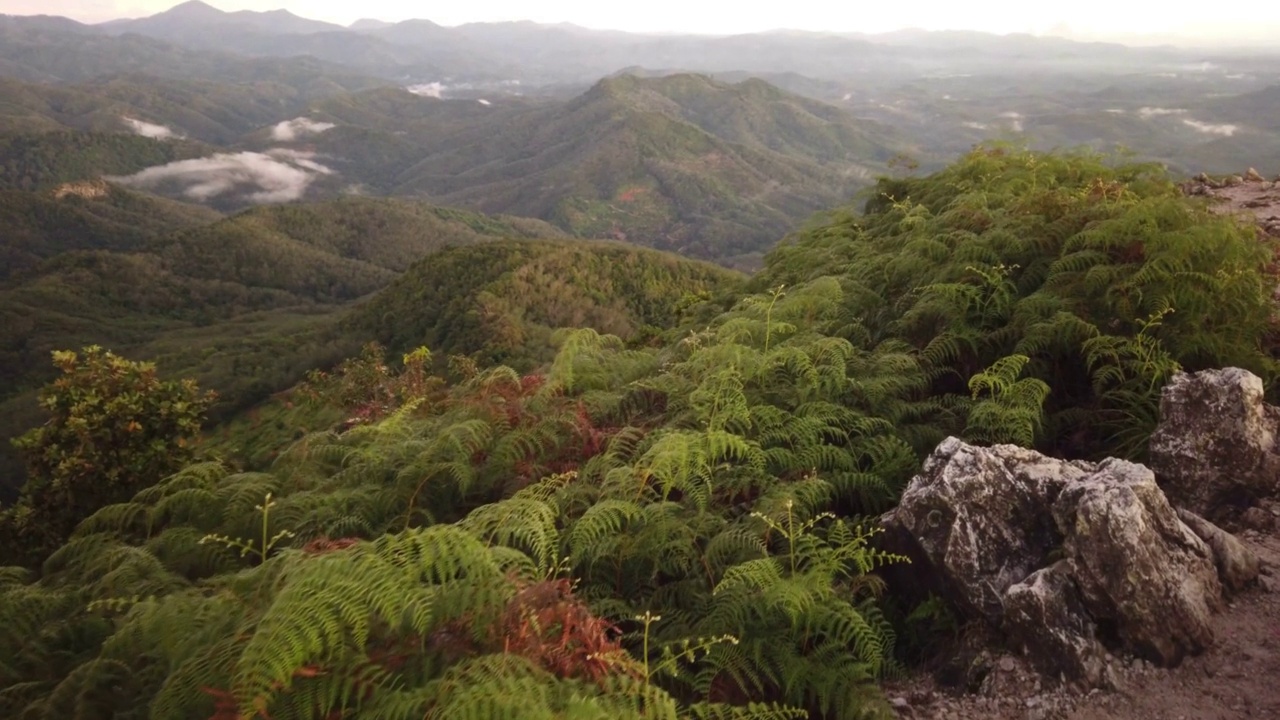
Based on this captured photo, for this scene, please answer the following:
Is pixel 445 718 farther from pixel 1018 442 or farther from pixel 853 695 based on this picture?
pixel 1018 442

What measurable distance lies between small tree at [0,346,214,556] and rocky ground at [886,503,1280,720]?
977cm

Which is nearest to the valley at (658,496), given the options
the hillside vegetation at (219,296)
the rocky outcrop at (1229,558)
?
the rocky outcrop at (1229,558)

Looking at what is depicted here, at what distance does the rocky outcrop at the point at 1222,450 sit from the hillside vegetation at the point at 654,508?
0.36 m

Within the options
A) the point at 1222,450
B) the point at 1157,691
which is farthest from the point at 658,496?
the point at 1222,450

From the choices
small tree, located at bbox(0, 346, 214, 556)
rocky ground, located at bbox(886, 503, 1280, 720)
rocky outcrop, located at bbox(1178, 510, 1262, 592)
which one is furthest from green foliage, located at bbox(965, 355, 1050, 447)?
small tree, located at bbox(0, 346, 214, 556)

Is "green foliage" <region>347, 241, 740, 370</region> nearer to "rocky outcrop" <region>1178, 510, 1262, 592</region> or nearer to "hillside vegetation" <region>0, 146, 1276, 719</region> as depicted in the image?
"hillside vegetation" <region>0, 146, 1276, 719</region>

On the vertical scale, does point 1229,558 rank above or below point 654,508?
above

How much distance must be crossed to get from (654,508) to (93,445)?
855 centimetres

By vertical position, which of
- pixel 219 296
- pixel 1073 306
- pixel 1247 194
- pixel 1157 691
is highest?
pixel 1247 194

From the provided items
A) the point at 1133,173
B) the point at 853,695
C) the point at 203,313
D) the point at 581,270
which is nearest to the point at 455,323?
the point at 581,270

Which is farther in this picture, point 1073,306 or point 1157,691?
point 1073,306

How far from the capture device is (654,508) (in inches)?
190

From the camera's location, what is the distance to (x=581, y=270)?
3418 inches

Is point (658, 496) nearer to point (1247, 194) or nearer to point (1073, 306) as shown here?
point (1073, 306)
